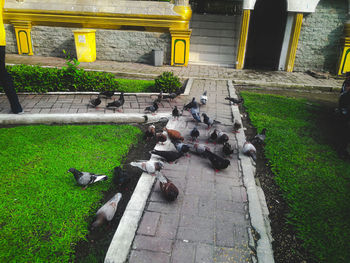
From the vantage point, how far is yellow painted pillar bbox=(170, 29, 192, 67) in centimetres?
1229

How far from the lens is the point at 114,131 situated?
→ 590 cm

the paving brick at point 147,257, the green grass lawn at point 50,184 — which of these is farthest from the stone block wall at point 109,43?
the paving brick at point 147,257

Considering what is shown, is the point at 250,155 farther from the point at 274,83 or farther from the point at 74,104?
the point at 274,83

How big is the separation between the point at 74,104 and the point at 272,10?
13.7 metres

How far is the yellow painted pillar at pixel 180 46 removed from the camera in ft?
40.3

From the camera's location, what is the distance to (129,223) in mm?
3244

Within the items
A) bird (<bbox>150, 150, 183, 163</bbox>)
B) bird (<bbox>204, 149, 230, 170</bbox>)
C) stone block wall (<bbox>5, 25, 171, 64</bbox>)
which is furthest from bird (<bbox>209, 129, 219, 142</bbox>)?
stone block wall (<bbox>5, 25, 171, 64</bbox>)

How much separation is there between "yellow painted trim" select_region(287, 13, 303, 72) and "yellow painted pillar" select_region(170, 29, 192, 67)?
508 centimetres

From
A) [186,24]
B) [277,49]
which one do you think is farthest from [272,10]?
[186,24]

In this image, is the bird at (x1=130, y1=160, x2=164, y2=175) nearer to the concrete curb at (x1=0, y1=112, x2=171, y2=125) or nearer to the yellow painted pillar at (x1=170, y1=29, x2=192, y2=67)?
the concrete curb at (x1=0, y1=112, x2=171, y2=125)

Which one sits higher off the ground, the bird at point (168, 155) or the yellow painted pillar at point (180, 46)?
the yellow painted pillar at point (180, 46)

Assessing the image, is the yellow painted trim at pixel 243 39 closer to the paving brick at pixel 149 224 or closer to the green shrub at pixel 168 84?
the green shrub at pixel 168 84

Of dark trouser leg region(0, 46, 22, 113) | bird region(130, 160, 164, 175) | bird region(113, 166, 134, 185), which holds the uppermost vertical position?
dark trouser leg region(0, 46, 22, 113)

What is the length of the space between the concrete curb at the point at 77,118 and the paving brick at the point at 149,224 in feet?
11.2
